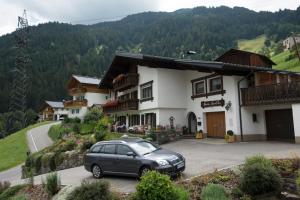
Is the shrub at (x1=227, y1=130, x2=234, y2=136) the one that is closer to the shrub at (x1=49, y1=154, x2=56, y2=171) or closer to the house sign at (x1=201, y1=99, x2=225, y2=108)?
the house sign at (x1=201, y1=99, x2=225, y2=108)

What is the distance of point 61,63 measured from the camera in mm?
125188

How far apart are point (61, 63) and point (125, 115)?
308ft

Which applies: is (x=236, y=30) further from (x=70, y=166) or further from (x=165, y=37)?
(x=70, y=166)

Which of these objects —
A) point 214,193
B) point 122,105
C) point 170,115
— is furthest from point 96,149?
point 122,105

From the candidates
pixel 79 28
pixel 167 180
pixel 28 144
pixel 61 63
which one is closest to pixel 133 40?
pixel 79 28

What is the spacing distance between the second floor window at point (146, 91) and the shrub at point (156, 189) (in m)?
21.3

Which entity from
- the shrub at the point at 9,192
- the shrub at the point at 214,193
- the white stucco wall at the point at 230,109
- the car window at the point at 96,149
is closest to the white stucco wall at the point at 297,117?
the white stucco wall at the point at 230,109

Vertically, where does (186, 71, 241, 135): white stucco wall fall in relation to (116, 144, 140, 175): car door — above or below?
above

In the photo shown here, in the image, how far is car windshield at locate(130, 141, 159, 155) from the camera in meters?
13.9

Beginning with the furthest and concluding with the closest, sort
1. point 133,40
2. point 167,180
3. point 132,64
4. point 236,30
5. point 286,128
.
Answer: point 133,40
point 236,30
point 132,64
point 286,128
point 167,180

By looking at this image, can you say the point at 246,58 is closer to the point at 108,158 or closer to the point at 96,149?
the point at 96,149

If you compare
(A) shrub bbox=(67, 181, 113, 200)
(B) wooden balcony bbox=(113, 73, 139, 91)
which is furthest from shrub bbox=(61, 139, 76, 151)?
(A) shrub bbox=(67, 181, 113, 200)

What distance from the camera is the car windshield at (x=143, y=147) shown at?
13886 millimetres

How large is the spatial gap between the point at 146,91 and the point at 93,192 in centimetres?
2250
